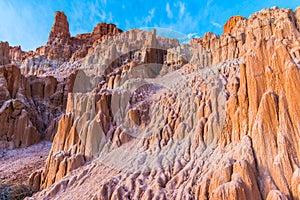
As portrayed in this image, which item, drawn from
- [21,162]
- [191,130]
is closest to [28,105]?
[21,162]

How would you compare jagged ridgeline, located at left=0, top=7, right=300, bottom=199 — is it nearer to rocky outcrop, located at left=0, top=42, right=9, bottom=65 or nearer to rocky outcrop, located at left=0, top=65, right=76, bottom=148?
rocky outcrop, located at left=0, top=65, right=76, bottom=148

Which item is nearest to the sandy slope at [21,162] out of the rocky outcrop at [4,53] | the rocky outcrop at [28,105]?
the rocky outcrop at [28,105]

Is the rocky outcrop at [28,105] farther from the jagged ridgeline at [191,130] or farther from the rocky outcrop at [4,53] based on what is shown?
the rocky outcrop at [4,53]

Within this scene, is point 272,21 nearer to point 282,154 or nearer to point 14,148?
point 282,154

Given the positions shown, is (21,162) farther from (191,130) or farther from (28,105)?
(191,130)

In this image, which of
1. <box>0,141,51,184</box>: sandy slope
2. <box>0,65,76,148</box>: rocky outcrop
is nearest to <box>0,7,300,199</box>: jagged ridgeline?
<box>0,65,76,148</box>: rocky outcrop

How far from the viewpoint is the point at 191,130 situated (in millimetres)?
24172

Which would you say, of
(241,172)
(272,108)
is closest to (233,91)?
(272,108)

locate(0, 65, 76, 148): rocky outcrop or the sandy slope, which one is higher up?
locate(0, 65, 76, 148): rocky outcrop

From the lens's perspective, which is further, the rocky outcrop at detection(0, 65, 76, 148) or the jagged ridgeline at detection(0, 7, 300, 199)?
the rocky outcrop at detection(0, 65, 76, 148)

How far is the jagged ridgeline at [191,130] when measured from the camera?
Result: 16875 millimetres

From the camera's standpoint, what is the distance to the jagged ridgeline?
16.9m

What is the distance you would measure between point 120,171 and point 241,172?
38.0 ft

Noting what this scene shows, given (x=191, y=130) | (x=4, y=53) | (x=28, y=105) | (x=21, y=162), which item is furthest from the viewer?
(x=4, y=53)
